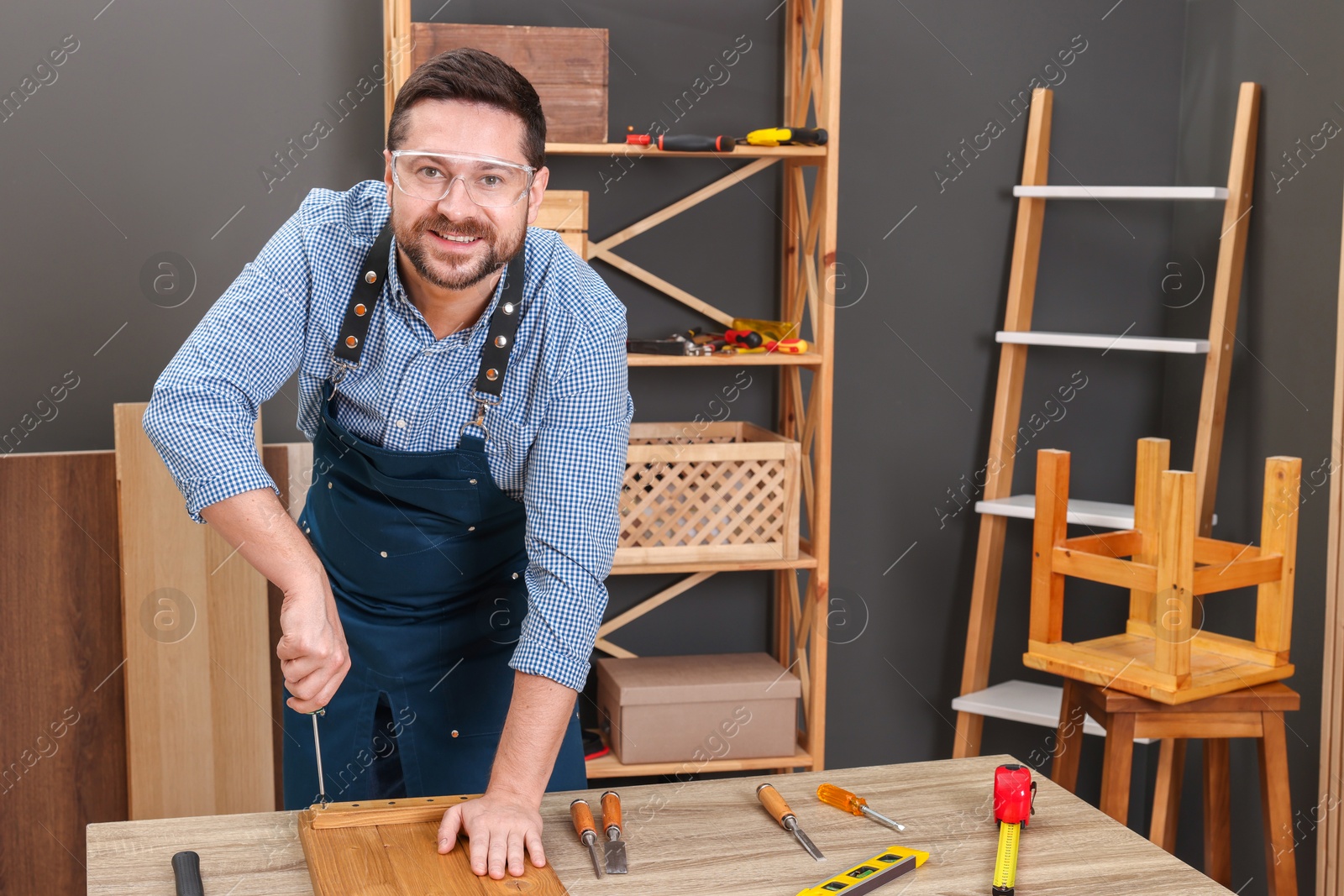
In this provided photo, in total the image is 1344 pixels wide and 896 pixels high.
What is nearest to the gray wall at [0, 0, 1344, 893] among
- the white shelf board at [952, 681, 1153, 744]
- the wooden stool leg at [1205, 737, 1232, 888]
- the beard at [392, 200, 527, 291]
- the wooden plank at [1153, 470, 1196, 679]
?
the white shelf board at [952, 681, 1153, 744]

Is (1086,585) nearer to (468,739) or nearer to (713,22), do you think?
(713,22)

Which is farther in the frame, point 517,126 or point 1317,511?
point 1317,511

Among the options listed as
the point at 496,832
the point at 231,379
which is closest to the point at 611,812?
the point at 496,832

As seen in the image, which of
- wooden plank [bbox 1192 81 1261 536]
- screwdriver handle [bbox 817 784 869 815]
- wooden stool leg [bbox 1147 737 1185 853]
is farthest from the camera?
wooden plank [bbox 1192 81 1261 536]

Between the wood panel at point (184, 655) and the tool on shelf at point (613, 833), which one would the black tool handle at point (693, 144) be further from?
the tool on shelf at point (613, 833)

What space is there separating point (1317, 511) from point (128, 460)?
8.49 feet

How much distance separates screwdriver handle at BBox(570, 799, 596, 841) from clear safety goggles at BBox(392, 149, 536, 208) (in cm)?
76

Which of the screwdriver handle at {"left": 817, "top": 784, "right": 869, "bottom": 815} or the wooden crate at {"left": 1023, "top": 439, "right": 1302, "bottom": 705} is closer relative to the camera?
the screwdriver handle at {"left": 817, "top": 784, "right": 869, "bottom": 815}

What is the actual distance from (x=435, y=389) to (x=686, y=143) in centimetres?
114

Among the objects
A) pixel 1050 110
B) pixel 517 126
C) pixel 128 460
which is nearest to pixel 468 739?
pixel 517 126

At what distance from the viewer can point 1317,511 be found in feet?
8.37

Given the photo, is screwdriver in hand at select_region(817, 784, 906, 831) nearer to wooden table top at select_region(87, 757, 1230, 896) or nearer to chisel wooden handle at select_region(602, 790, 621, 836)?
wooden table top at select_region(87, 757, 1230, 896)

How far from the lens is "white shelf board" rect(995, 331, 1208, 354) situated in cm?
273

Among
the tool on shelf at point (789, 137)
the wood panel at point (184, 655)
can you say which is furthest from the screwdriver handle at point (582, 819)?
the tool on shelf at point (789, 137)
